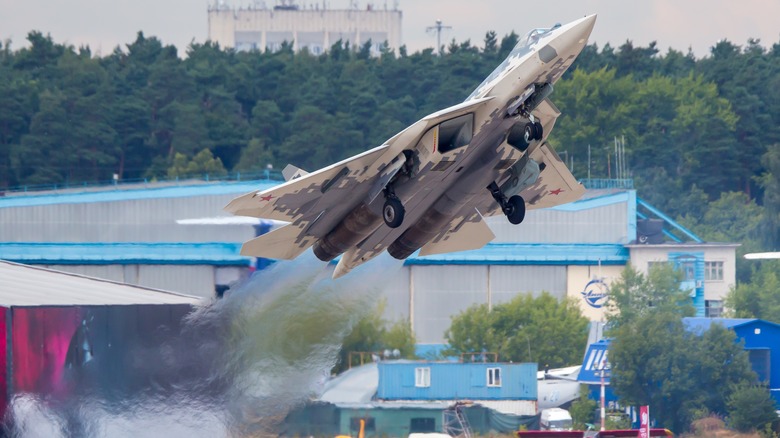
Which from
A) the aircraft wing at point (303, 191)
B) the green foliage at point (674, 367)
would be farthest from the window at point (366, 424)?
the green foliage at point (674, 367)

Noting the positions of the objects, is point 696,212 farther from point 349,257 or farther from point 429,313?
point 349,257

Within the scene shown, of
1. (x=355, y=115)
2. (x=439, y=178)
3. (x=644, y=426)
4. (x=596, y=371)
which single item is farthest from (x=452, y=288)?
(x=355, y=115)

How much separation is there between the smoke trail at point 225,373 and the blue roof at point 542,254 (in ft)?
83.2

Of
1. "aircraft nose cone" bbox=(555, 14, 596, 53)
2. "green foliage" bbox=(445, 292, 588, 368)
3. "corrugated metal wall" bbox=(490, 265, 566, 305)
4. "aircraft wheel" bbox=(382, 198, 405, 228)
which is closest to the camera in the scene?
"aircraft nose cone" bbox=(555, 14, 596, 53)

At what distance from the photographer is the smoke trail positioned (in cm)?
2700

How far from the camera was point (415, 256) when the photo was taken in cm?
5038

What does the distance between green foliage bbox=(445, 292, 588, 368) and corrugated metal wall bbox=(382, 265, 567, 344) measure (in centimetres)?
85

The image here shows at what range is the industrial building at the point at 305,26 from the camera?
186 metres

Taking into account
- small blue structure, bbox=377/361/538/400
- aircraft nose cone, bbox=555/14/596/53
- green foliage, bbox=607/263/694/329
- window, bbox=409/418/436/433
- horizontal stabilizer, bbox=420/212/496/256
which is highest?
aircraft nose cone, bbox=555/14/596/53

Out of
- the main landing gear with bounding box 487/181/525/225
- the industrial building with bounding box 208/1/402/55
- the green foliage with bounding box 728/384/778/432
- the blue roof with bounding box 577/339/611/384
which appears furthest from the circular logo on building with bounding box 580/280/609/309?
the industrial building with bounding box 208/1/402/55

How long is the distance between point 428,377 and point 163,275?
1470 cm

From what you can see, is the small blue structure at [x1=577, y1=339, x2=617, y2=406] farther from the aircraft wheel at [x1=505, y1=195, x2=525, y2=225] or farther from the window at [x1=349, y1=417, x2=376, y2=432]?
the aircraft wheel at [x1=505, y1=195, x2=525, y2=225]

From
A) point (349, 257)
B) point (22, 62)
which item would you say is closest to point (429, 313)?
point (349, 257)

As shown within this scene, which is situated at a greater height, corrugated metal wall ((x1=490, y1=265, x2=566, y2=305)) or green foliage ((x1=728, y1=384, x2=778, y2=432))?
corrugated metal wall ((x1=490, y1=265, x2=566, y2=305))
